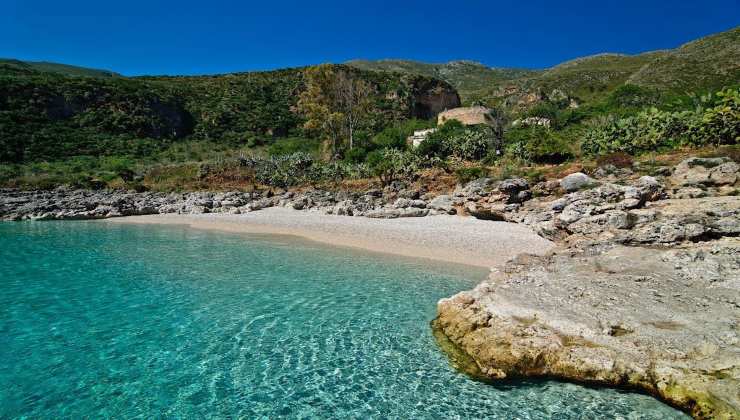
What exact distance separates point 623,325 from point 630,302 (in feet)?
2.90

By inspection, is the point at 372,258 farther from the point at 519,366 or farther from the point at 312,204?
the point at 312,204

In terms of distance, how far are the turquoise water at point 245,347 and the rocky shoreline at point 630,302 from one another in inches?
14.6

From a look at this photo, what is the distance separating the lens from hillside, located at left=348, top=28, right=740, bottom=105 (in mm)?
51969

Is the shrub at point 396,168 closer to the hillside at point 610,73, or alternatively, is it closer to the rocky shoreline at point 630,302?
the rocky shoreline at point 630,302

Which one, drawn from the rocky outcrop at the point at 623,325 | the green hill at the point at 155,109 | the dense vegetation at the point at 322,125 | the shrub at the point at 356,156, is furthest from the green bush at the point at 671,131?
the green hill at the point at 155,109

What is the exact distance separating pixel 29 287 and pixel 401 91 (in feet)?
251

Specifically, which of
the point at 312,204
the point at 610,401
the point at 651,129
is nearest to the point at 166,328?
the point at 610,401

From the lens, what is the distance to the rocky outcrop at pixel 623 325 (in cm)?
495

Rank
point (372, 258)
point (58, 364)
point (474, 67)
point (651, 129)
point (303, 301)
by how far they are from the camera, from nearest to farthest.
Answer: point (58, 364) < point (303, 301) < point (372, 258) < point (651, 129) < point (474, 67)

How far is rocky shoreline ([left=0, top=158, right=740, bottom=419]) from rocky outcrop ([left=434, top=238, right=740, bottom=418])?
0.05ft

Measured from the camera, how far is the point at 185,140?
199 ft

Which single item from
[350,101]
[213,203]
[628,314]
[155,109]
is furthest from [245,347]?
[155,109]

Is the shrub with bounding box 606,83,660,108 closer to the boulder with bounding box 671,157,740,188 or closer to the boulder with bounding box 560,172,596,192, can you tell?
the boulder with bounding box 671,157,740,188

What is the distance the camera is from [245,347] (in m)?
6.85
